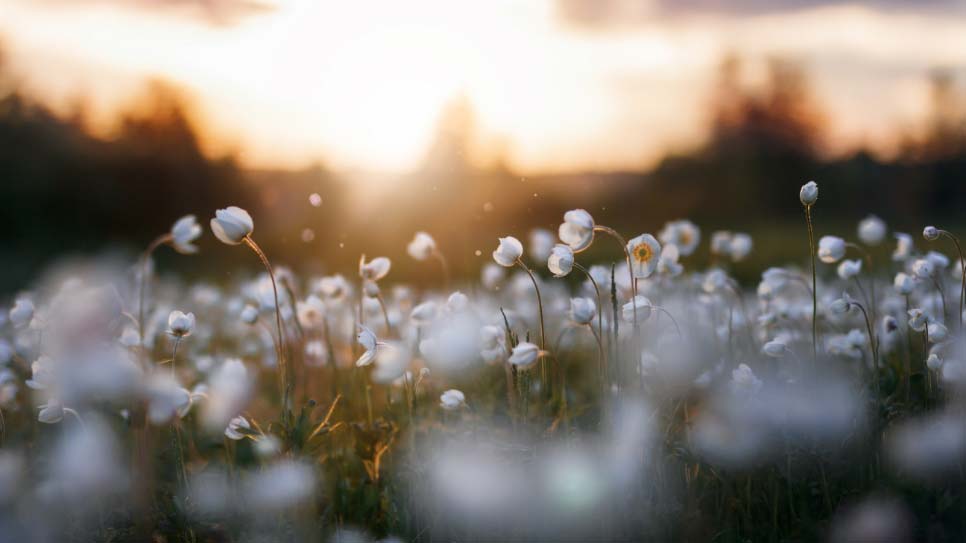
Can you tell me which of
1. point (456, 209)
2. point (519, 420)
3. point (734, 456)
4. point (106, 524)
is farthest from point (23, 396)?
point (456, 209)

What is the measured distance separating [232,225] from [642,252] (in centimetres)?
134

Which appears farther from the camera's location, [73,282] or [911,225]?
[911,225]

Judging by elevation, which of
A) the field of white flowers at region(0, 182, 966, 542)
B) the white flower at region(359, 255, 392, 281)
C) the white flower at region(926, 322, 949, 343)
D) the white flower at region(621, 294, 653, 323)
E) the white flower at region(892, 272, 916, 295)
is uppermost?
the white flower at region(359, 255, 392, 281)

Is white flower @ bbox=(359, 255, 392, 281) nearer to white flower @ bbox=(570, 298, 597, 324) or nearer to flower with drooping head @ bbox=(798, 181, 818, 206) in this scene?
white flower @ bbox=(570, 298, 597, 324)

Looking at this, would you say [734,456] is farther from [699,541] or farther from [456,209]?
[456,209]

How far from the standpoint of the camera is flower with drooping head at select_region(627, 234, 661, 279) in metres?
2.66

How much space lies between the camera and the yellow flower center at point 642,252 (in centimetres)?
273

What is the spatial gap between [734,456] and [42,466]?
241cm

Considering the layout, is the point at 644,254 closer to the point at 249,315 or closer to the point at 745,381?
the point at 745,381

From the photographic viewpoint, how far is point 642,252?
2744mm

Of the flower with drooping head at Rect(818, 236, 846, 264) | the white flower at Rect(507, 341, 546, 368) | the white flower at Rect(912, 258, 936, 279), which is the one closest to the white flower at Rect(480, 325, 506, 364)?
the white flower at Rect(507, 341, 546, 368)

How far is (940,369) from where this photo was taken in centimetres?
269

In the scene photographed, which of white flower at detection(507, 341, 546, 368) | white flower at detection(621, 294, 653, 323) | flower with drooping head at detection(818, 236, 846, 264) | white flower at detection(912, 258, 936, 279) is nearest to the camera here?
white flower at detection(507, 341, 546, 368)

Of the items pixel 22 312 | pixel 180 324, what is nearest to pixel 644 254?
pixel 180 324
